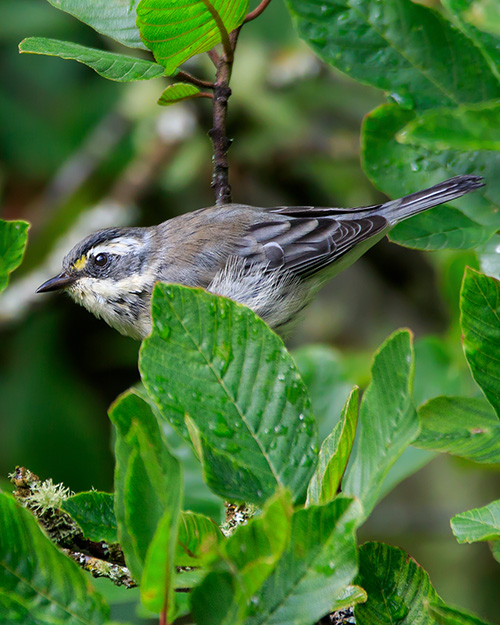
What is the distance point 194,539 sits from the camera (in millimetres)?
1465

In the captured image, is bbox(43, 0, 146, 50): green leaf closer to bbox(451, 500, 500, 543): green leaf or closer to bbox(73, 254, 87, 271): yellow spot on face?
bbox(451, 500, 500, 543): green leaf

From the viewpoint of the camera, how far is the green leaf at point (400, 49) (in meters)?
1.97

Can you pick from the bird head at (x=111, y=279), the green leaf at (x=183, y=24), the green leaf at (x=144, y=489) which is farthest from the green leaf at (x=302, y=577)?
the bird head at (x=111, y=279)

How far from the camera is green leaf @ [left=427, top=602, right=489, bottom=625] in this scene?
1.44 m

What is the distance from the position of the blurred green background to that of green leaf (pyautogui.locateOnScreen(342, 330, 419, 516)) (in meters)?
3.86

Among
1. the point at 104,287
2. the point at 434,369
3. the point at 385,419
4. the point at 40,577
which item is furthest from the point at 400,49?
the point at 104,287

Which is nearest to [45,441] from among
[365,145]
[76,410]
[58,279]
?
[76,410]

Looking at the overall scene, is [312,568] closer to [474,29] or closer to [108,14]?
[474,29]

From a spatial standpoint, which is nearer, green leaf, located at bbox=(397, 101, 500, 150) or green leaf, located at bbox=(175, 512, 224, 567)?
green leaf, located at bbox=(397, 101, 500, 150)

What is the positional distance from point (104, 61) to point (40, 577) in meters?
1.35

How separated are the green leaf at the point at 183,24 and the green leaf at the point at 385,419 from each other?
1059 millimetres

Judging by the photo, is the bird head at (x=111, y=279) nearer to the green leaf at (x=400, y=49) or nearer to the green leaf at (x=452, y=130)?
the green leaf at (x=400, y=49)

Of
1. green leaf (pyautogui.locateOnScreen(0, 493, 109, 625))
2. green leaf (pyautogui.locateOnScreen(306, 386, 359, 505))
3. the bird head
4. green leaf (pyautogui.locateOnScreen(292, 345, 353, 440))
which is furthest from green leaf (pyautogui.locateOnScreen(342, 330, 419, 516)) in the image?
the bird head

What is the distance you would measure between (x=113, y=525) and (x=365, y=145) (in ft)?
4.18
